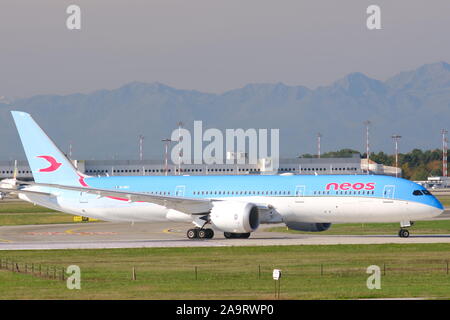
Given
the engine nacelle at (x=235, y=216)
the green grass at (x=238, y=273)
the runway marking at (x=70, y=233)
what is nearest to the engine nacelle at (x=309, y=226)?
the engine nacelle at (x=235, y=216)

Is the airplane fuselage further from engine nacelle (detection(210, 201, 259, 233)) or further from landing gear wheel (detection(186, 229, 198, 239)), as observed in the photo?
engine nacelle (detection(210, 201, 259, 233))

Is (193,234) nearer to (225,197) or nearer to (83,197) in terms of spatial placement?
(225,197)

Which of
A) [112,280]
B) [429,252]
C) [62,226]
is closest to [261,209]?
[429,252]

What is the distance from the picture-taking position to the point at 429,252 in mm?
55344

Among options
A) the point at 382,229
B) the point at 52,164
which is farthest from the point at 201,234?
the point at 382,229

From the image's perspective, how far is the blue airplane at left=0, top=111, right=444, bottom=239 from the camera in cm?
6519

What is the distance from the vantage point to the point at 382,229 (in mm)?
82625

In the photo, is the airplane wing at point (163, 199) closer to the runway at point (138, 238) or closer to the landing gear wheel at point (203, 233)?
the landing gear wheel at point (203, 233)

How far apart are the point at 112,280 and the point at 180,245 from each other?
1974 cm

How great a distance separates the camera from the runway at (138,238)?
209 ft

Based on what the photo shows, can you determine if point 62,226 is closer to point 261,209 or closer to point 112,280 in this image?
point 261,209

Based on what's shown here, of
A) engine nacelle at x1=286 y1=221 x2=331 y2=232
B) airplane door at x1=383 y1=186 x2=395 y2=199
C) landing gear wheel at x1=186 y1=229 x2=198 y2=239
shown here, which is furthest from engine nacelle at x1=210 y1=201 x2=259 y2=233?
airplane door at x1=383 y1=186 x2=395 y2=199

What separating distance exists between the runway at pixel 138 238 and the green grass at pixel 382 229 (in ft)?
10.6
